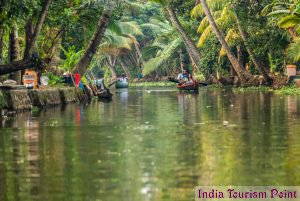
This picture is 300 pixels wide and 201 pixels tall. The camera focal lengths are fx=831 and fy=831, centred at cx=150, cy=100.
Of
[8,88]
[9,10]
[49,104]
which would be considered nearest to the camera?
[9,10]

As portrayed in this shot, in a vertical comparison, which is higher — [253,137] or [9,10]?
[9,10]

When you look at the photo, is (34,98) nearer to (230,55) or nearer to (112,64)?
(230,55)

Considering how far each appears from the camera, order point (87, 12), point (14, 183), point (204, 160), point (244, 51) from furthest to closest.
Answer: point (244, 51) < point (87, 12) < point (204, 160) < point (14, 183)

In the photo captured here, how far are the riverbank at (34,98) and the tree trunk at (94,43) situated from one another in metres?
2.13

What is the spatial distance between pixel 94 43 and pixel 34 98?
10850mm

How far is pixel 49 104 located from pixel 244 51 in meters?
32.5

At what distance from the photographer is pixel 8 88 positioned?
28.2 meters

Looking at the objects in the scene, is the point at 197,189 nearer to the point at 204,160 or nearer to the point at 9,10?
the point at 204,160

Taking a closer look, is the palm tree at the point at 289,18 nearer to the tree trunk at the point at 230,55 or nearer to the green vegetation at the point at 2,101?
the tree trunk at the point at 230,55

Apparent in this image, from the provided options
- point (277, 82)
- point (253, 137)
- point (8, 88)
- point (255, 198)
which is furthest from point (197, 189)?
point (277, 82)

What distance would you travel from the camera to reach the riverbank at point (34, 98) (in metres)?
27.6

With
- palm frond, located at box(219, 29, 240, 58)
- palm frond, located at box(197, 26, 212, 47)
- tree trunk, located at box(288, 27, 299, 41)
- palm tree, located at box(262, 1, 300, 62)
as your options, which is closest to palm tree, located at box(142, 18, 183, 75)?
palm frond, located at box(197, 26, 212, 47)

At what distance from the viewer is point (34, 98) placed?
31.6m

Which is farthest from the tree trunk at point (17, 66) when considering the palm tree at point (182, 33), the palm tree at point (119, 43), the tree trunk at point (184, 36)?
the tree trunk at point (184, 36)
